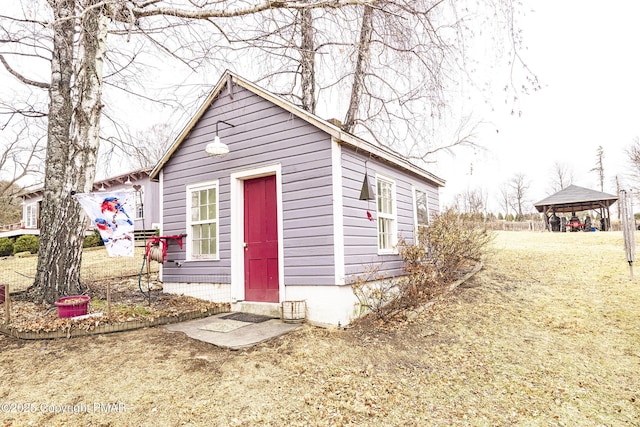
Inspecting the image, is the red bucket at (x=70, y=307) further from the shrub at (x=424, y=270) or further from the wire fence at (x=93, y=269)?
the wire fence at (x=93, y=269)

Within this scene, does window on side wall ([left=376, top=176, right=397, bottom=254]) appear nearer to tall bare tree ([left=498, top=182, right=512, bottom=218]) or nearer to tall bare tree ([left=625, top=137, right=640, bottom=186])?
tall bare tree ([left=625, top=137, right=640, bottom=186])

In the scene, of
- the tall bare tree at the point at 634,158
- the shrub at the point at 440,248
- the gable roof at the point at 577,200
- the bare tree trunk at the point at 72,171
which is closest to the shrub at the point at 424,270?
the shrub at the point at 440,248

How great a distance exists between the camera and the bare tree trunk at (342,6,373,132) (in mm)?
6327

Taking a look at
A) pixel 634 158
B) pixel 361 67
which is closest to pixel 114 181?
pixel 361 67

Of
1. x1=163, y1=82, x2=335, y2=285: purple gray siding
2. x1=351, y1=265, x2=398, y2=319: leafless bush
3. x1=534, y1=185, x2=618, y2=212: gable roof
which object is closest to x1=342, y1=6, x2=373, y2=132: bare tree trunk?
x1=163, y1=82, x2=335, y2=285: purple gray siding

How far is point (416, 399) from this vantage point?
3.56 m

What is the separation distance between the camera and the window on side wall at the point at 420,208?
886cm

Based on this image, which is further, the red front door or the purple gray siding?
the red front door

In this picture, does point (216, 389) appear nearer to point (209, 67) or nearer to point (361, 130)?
point (209, 67)

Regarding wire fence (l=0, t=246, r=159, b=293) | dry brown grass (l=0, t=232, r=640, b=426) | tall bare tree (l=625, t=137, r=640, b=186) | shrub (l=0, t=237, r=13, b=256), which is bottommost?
dry brown grass (l=0, t=232, r=640, b=426)

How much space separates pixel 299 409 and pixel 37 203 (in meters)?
30.5

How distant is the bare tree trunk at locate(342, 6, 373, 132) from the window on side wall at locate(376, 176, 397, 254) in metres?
2.33

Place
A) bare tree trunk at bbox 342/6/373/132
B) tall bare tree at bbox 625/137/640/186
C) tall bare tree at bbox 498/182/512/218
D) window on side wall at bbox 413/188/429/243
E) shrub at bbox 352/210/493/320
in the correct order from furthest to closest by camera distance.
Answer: tall bare tree at bbox 498/182/512/218
tall bare tree at bbox 625/137/640/186
window on side wall at bbox 413/188/429/243
bare tree trunk at bbox 342/6/373/132
shrub at bbox 352/210/493/320

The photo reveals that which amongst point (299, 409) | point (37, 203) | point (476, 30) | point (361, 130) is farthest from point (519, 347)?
point (37, 203)
